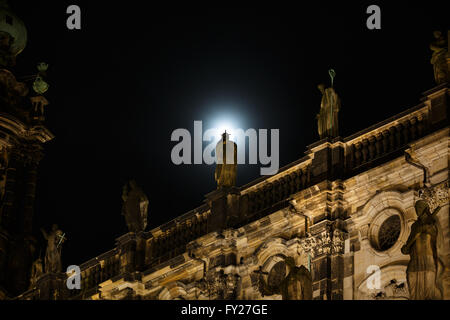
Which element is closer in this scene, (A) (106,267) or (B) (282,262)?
(B) (282,262)

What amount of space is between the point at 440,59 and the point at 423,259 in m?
7.22

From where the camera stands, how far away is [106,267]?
47562 millimetres

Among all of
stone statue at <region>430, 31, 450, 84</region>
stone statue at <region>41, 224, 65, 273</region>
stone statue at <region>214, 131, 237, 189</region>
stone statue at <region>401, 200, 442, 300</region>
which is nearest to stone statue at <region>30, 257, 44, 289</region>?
stone statue at <region>41, 224, 65, 273</region>

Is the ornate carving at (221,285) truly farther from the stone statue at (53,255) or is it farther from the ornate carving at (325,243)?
the stone statue at (53,255)

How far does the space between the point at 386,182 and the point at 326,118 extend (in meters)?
3.18

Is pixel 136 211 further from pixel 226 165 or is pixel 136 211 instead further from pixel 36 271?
pixel 36 271

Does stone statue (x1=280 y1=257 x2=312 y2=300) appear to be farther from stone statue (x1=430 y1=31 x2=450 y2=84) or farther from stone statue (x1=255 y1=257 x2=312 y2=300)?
stone statue (x1=430 y1=31 x2=450 y2=84)

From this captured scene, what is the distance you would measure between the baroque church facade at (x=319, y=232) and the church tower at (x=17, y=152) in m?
5.95

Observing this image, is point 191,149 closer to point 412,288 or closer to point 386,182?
point 386,182

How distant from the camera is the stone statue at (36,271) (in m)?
51.2

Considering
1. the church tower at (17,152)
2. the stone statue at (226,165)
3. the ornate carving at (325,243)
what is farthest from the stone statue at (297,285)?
the church tower at (17,152)

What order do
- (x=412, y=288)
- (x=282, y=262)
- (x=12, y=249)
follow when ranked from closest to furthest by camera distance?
(x=412, y=288)
(x=282, y=262)
(x=12, y=249)

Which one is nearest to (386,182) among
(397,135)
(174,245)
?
(397,135)
